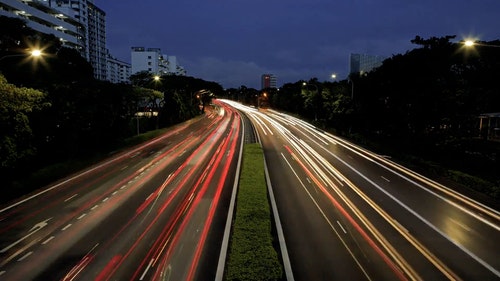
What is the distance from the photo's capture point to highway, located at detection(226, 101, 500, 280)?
540 inches

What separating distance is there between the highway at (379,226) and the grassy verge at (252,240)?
2.93 feet

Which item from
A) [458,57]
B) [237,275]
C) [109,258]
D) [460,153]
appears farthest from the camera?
[458,57]

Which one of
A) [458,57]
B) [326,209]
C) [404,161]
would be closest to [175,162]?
[326,209]

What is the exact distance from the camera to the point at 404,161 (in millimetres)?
36312

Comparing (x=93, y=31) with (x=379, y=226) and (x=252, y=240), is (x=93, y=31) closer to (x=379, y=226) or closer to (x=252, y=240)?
(x=252, y=240)

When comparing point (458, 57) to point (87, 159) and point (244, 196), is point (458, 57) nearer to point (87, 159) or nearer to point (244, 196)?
point (244, 196)

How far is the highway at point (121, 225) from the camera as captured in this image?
13531 millimetres

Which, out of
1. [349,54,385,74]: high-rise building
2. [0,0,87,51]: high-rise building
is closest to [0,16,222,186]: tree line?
[0,0,87,51]: high-rise building

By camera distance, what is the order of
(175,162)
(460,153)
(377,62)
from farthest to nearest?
1. (377,62)
2. (175,162)
3. (460,153)

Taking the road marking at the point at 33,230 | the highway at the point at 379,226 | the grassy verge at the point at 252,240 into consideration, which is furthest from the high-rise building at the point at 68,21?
the highway at the point at 379,226

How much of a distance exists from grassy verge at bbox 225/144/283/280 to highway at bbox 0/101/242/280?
898mm

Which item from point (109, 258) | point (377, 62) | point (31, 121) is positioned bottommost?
point (109, 258)

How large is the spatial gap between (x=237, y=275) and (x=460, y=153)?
94.4ft

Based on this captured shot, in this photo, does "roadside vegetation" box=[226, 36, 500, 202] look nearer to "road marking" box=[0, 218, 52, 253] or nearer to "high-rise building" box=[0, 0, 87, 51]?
"road marking" box=[0, 218, 52, 253]
